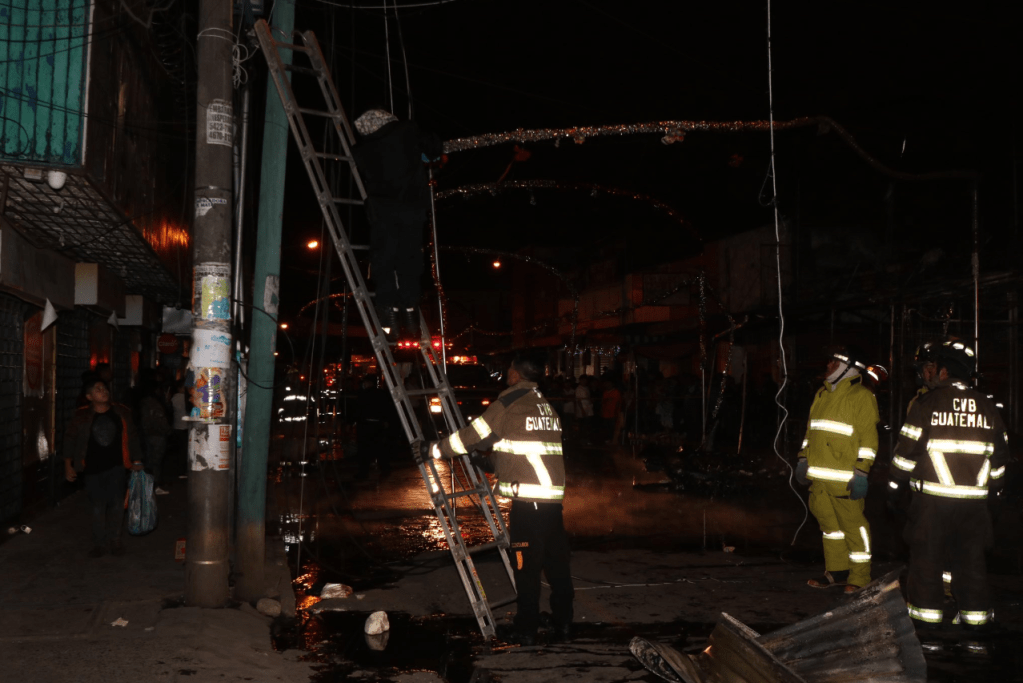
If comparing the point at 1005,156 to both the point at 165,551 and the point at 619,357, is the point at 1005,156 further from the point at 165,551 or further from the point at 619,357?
the point at 619,357

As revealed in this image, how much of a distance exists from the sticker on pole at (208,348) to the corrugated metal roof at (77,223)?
3.09 m

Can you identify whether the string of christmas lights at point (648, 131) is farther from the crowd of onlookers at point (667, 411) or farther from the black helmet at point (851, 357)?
the crowd of onlookers at point (667, 411)

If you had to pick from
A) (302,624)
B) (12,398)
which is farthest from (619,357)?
(302,624)

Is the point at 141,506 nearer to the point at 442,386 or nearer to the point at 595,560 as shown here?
the point at 442,386

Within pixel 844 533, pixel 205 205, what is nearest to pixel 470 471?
pixel 205 205

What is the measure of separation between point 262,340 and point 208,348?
724mm

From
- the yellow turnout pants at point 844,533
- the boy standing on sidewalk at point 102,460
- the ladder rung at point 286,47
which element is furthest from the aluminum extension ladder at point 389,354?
the boy standing on sidewalk at point 102,460

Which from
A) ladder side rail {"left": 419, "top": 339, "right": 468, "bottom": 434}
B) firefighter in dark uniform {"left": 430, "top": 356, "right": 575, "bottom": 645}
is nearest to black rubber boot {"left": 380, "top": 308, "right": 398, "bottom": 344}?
ladder side rail {"left": 419, "top": 339, "right": 468, "bottom": 434}

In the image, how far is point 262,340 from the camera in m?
7.13

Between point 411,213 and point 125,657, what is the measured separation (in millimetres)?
3489

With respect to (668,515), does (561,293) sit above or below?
above

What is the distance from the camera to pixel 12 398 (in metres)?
10.2

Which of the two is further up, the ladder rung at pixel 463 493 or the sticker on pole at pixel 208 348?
the sticker on pole at pixel 208 348

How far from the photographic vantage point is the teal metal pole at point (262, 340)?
7.04 meters
